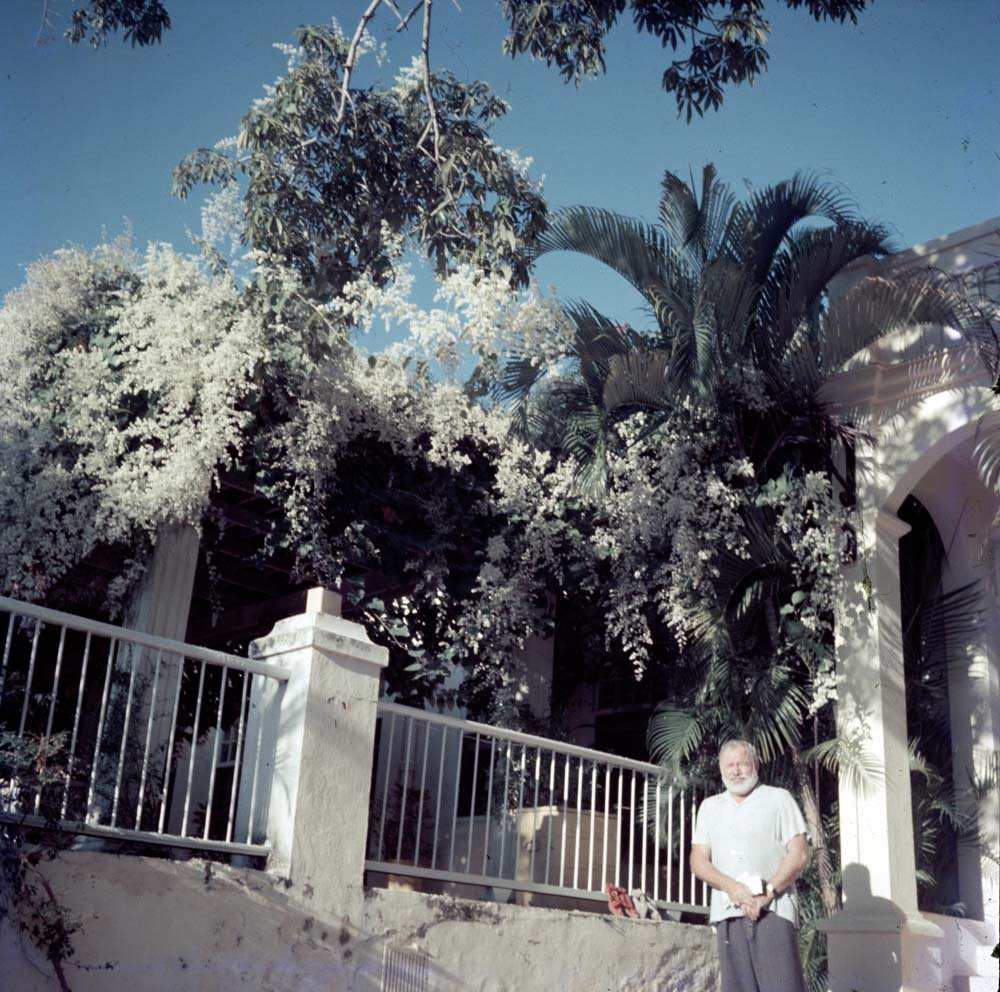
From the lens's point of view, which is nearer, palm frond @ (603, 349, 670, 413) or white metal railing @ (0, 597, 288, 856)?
white metal railing @ (0, 597, 288, 856)

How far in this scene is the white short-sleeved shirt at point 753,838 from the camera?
5.50 metres

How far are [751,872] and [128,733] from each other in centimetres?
329

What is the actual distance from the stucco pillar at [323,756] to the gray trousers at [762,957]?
1.71 m

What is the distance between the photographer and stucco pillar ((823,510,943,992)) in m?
6.87

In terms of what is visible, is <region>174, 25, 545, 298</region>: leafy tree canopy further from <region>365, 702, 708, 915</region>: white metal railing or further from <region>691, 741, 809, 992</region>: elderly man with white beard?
<region>691, 741, 809, 992</region>: elderly man with white beard

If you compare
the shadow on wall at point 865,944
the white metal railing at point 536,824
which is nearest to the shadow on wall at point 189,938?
the white metal railing at point 536,824

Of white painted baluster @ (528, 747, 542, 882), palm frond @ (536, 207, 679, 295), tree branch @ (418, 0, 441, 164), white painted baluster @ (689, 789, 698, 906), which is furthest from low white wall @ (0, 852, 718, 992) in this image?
tree branch @ (418, 0, 441, 164)

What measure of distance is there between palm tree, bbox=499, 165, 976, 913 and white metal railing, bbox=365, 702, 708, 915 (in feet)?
1.55

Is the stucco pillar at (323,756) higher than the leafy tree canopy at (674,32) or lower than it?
lower

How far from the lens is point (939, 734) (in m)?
8.39

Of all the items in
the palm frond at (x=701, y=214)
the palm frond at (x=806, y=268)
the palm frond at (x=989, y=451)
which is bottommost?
the palm frond at (x=989, y=451)

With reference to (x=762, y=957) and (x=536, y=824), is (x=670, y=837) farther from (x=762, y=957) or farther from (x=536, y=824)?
(x=762, y=957)

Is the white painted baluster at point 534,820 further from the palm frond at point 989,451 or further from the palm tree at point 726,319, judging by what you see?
the palm frond at point 989,451

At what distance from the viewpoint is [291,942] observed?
4.97m
